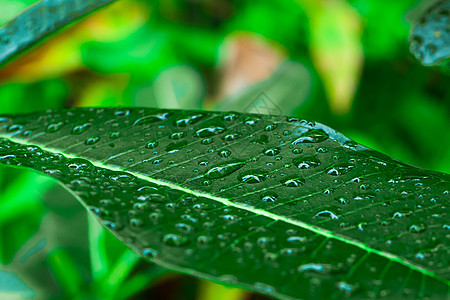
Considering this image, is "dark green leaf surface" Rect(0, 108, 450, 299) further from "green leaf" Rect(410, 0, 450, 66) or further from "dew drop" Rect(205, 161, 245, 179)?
"green leaf" Rect(410, 0, 450, 66)

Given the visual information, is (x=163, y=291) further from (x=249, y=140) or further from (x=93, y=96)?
(x=249, y=140)

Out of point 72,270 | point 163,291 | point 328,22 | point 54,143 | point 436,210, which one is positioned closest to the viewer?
point 436,210

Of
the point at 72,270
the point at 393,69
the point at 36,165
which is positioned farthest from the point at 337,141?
the point at 393,69

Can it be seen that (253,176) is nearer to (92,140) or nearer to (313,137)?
(313,137)

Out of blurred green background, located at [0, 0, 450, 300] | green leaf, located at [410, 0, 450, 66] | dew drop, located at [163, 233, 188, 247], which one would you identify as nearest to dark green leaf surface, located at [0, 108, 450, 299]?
dew drop, located at [163, 233, 188, 247]

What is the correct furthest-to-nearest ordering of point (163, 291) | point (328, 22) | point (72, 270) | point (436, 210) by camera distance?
point (328, 22) < point (163, 291) < point (72, 270) < point (436, 210)
